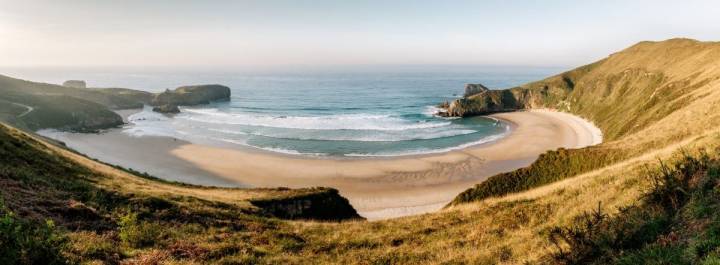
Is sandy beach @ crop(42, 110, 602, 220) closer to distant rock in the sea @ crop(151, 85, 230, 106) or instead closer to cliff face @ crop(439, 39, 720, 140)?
cliff face @ crop(439, 39, 720, 140)

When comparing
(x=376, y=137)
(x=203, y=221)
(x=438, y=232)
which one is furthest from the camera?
(x=376, y=137)

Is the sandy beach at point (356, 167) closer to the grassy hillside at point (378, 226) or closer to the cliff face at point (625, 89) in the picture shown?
the cliff face at point (625, 89)

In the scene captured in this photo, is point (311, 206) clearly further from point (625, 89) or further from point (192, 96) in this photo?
point (192, 96)

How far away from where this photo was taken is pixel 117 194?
18844 mm

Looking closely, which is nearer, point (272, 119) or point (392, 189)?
point (392, 189)

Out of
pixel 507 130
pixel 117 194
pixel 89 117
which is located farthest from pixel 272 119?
pixel 117 194

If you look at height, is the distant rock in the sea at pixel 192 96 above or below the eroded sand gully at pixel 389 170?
above

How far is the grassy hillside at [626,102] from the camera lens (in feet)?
105

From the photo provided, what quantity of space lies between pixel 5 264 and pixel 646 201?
16.3 metres

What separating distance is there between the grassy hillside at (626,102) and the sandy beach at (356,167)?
1114cm

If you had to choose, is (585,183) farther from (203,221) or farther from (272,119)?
(272,119)

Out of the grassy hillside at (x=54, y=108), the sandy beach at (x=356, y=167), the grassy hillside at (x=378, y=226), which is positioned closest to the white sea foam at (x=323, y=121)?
the grassy hillside at (x=54, y=108)

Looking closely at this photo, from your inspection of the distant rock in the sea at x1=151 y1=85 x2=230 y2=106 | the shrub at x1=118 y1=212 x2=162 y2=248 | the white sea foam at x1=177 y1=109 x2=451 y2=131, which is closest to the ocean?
the white sea foam at x1=177 y1=109 x2=451 y2=131

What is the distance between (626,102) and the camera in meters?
86.5
